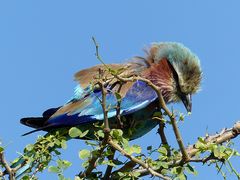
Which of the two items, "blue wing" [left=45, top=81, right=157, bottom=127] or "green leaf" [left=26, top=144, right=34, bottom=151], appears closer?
"green leaf" [left=26, top=144, right=34, bottom=151]

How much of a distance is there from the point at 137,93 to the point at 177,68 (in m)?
0.63

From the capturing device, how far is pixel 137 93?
5555 millimetres

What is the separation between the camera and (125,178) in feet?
12.4

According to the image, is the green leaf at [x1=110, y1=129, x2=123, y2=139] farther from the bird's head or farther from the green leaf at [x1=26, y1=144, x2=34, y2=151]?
the bird's head

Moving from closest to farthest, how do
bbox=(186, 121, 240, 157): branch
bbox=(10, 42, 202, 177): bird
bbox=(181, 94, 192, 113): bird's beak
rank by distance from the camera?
bbox=(186, 121, 240, 157): branch < bbox=(10, 42, 202, 177): bird < bbox=(181, 94, 192, 113): bird's beak

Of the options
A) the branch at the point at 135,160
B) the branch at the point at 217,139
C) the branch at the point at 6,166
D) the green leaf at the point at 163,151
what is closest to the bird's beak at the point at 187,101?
the branch at the point at 217,139

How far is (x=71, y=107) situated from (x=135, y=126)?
705mm

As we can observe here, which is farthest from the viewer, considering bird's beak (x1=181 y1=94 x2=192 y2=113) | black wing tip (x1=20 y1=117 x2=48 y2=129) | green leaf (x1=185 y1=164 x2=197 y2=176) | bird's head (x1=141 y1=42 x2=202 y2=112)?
bird's beak (x1=181 y1=94 x2=192 y2=113)

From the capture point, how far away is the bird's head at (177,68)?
5.95 meters

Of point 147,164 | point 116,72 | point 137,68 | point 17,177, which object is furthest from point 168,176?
point 137,68

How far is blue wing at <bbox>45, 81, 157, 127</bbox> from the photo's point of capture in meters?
5.15

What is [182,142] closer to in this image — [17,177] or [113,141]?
[113,141]

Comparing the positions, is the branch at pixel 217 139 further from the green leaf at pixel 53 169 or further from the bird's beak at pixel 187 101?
the bird's beak at pixel 187 101

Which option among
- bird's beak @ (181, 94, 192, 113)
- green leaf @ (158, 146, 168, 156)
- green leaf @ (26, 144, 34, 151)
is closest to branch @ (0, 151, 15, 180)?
green leaf @ (26, 144, 34, 151)
